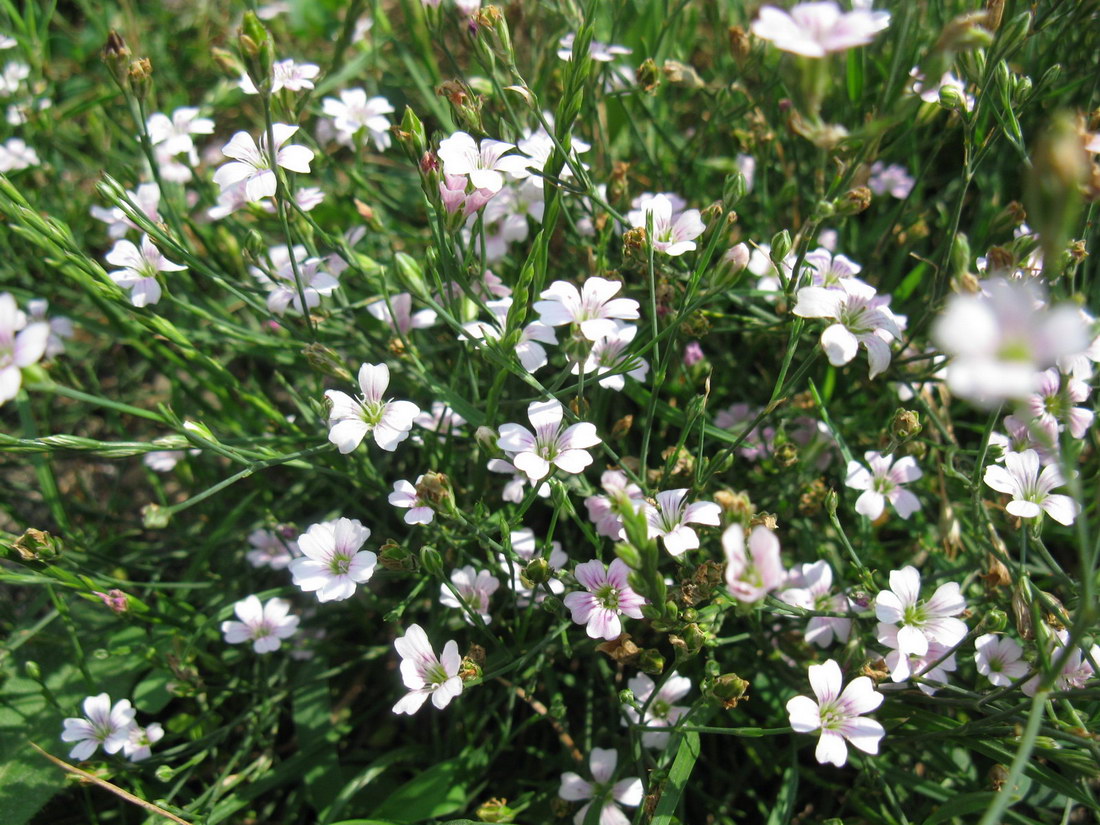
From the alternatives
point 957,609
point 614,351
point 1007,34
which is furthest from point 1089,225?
point 614,351

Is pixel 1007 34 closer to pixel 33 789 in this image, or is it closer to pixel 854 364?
pixel 854 364

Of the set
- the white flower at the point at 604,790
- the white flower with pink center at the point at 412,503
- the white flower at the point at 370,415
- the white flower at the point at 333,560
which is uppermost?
the white flower at the point at 370,415

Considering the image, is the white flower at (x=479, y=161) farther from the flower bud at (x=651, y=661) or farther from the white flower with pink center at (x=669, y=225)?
the flower bud at (x=651, y=661)

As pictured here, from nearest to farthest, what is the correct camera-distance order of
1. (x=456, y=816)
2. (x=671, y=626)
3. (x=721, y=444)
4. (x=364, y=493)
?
(x=671, y=626), (x=456, y=816), (x=721, y=444), (x=364, y=493)

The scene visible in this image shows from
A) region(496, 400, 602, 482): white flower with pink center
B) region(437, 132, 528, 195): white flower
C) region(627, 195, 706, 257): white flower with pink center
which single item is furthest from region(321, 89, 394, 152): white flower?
region(496, 400, 602, 482): white flower with pink center

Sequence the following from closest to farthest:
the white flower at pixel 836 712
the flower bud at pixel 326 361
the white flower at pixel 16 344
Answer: the white flower at pixel 16 344
the white flower at pixel 836 712
the flower bud at pixel 326 361

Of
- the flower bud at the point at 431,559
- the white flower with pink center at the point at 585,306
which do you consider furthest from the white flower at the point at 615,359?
the flower bud at the point at 431,559
